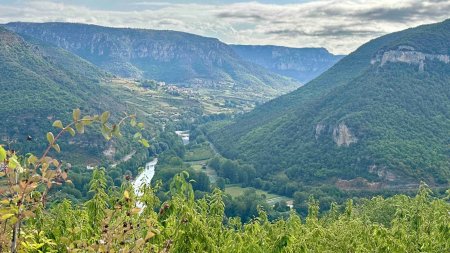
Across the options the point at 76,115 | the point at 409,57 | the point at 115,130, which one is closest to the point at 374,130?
the point at 409,57

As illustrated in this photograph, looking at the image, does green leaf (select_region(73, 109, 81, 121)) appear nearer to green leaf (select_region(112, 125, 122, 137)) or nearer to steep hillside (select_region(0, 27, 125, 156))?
green leaf (select_region(112, 125, 122, 137))

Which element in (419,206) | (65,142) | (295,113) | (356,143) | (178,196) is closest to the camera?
(178,196)

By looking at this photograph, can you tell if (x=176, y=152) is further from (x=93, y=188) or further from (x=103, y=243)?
(x=103, y=243)

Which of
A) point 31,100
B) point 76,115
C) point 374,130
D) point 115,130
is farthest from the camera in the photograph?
point 31,100

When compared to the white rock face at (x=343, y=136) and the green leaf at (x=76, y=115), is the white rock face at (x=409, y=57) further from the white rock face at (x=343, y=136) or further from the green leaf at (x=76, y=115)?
the green leaf at (x=76, y=115)

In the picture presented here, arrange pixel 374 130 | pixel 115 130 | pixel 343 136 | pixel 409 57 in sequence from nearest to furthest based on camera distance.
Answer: pixel 115 130
pixel 374 130
pixel 343 136
pixel 409 57

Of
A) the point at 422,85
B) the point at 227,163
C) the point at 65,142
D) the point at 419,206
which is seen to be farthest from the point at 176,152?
the point at 419,206

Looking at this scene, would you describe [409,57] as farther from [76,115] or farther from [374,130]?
[76,115]

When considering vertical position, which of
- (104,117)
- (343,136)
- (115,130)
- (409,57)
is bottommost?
(343,136)
